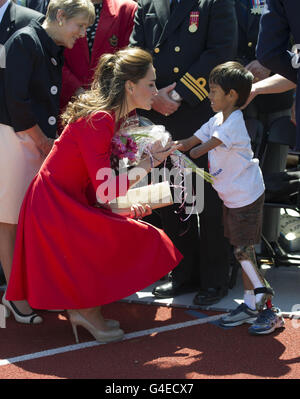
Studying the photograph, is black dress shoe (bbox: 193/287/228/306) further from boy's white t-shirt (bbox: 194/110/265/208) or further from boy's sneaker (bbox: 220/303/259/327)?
boy's white t-shirt (bbox: 194/110/265/208)

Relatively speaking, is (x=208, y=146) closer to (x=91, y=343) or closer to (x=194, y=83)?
(x=194, y=83)

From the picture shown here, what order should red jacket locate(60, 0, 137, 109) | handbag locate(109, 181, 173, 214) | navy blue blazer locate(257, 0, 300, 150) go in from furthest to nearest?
1. red jacket locate(60, 0, 137, 109)
2. handbag locate(109, 181, 173, 214)
3. navy blue blazer locate(257, 0, 300, 150)

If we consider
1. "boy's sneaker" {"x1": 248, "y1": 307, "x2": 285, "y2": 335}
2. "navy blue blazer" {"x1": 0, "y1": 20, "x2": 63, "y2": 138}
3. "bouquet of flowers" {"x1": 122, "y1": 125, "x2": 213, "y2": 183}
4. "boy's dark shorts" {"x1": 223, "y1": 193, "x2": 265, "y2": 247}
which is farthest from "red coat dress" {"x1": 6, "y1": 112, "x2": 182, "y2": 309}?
"boy's sneaker" {"x1": 248, "y1": 307, "x2": 285, "y2": 335}

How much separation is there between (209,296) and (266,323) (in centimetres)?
66

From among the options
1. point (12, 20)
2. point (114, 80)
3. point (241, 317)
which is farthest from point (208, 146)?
point (12, 20)

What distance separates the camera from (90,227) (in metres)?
3.98

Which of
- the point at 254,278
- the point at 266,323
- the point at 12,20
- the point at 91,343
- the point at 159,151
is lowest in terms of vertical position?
the point at 91,343

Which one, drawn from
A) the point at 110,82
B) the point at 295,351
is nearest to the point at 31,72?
the point at 110,82

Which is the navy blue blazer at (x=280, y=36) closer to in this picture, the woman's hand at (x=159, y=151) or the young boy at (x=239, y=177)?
the young boy at (x=239, y=177)

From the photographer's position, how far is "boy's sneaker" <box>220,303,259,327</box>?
4.32 m

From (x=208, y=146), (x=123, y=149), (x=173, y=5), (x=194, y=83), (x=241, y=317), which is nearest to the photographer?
(x=123, y=149)

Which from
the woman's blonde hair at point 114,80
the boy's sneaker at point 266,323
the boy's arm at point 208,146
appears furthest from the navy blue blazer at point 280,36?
the boy's sneaker at point 266,323

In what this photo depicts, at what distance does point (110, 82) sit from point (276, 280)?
2070 millimetres

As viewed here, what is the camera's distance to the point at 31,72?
4320 mm
